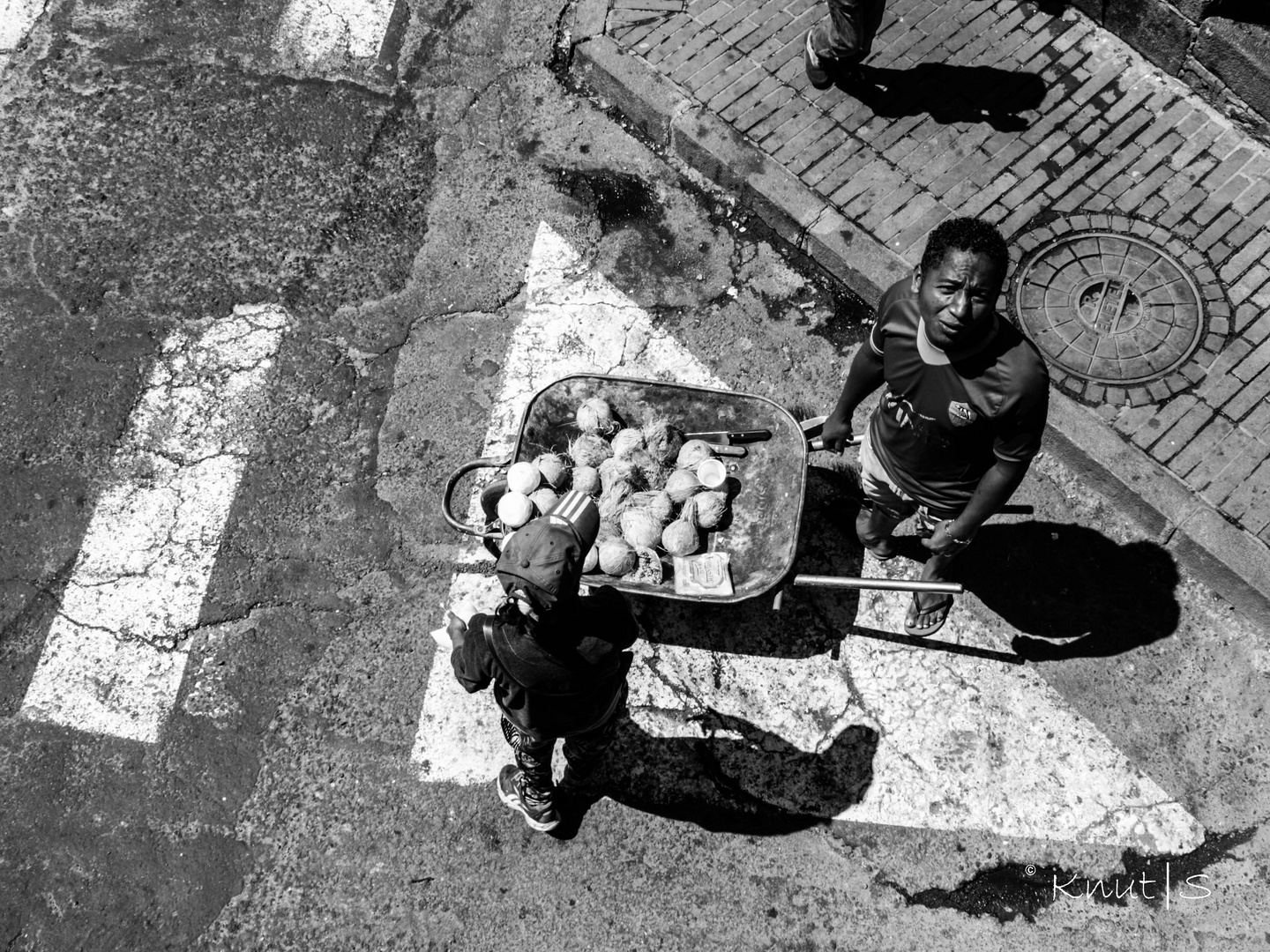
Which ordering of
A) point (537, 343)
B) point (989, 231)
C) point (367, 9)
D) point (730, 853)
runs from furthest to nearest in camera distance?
point (367, 9), point (537, 343), point (730, 853), point (989, 231)

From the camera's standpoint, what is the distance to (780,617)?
5.20 m

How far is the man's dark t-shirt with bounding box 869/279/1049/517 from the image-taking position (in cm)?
368

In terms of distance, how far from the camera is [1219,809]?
188 inches

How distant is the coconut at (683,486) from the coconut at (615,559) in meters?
0.43

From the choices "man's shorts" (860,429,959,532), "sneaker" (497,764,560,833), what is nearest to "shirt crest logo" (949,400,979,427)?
"man's shorts" (860,429,959,532)

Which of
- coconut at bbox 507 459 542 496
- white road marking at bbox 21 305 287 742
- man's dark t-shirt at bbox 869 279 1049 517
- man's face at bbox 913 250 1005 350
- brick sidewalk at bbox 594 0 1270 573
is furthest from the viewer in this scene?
brick sidewalk at bbox 594 0 1270 573

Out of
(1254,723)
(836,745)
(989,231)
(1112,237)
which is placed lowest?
(836,745)

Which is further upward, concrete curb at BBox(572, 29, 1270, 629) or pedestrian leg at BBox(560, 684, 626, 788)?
concrete curb at BBox(572, 29, 1270, 629)

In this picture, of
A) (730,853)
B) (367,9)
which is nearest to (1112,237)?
(730,853)

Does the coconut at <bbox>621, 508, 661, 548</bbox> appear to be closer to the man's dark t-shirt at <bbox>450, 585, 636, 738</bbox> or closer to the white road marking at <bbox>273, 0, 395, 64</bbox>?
the man's dark t-shirt at <bbox>450, 585, 636, 738</bbox>

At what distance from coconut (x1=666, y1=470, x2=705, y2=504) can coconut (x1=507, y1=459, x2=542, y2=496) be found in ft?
2.23

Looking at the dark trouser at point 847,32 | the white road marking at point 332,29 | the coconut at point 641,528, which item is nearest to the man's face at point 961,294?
the coconut at point 641,528

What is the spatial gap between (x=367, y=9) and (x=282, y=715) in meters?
5.06

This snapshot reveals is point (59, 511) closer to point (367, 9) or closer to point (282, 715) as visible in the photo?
point (282, 715)
